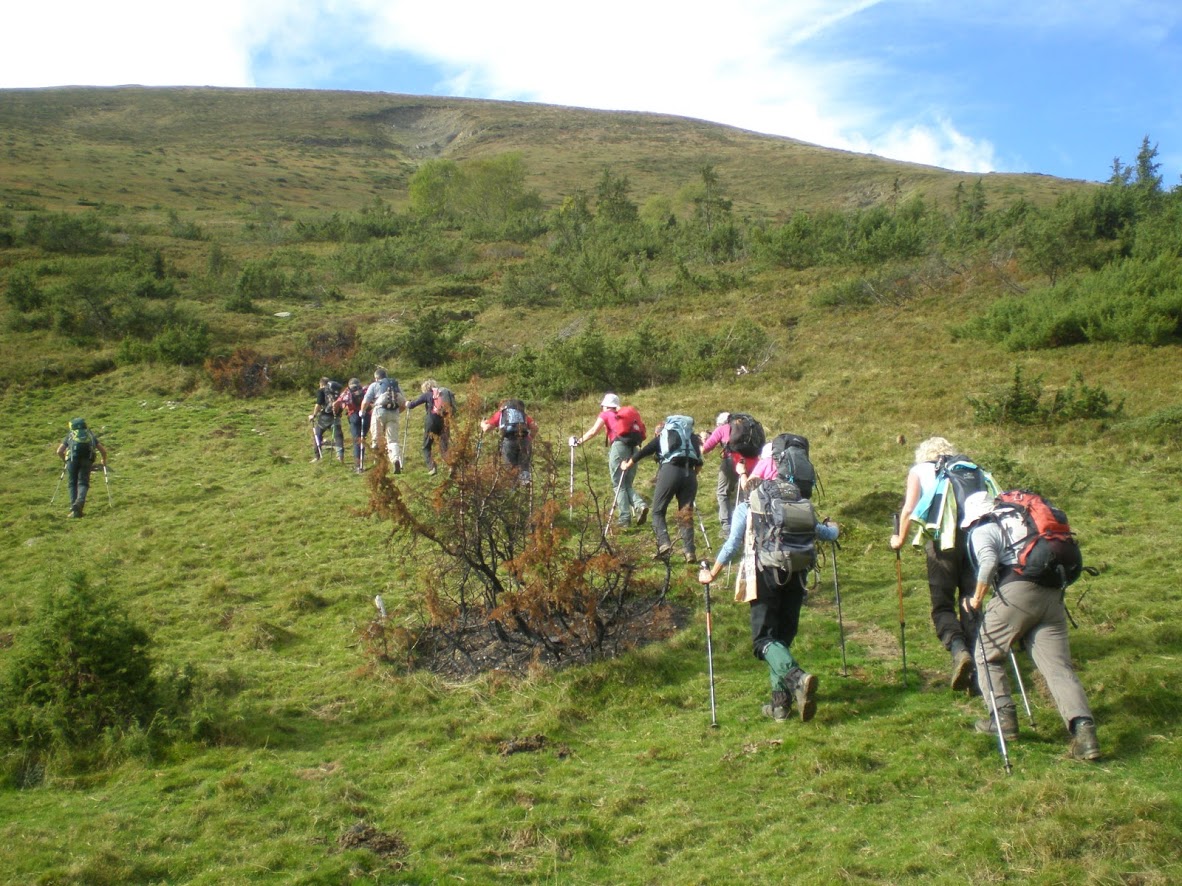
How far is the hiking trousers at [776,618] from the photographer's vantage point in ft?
19.1

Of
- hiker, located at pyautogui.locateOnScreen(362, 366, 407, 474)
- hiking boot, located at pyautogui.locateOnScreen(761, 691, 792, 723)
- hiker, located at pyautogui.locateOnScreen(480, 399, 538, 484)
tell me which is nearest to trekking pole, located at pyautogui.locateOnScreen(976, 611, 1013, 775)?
hiking boot, located at pyautogui.locateOnScreen(761, 691, 792, 723)

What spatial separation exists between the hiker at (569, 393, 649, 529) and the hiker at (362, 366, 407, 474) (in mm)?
4922

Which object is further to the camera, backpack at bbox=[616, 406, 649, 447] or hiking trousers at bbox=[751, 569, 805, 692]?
backpack at bbox=[616, 406, 649, 447]

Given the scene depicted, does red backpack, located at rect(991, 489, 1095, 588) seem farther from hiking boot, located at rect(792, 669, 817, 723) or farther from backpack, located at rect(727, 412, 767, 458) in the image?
backpack, located at rect(727, 412, 767, 458)

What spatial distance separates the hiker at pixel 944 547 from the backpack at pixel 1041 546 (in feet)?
2.29

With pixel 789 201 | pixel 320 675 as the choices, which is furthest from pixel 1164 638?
pixel 789 201

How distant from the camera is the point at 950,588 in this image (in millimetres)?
6258

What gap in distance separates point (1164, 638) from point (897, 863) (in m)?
3.97

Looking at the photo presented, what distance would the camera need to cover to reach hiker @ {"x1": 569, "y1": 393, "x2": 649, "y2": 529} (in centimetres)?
1041

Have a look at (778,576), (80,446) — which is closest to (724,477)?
(778,576)

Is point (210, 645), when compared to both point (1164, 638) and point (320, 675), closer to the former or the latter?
point (320, 675)

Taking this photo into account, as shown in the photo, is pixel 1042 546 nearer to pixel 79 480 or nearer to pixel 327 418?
pixel 327 418

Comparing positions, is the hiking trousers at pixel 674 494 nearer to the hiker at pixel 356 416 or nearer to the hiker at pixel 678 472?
the hiker at pixel 678 472

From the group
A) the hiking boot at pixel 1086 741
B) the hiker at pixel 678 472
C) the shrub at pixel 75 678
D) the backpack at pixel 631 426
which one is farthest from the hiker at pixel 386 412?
the hiking boot at pixel 1086 741
